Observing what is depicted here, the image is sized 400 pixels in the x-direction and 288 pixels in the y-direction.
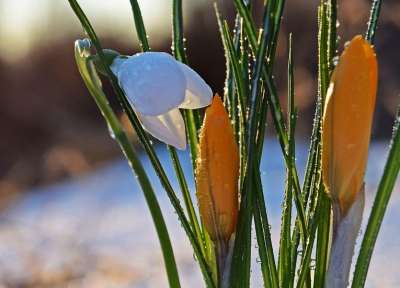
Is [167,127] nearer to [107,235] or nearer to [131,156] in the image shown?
[131,156]

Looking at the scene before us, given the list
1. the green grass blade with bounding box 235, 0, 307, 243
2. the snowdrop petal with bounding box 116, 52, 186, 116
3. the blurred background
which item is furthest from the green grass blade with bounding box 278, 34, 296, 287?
the blurred background

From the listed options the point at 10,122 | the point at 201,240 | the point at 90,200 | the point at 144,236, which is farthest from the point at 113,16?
the point at 201,240

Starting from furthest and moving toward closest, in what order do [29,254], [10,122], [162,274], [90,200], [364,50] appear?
[10,122], [90,200], [162,274], [29,254], [364,50]

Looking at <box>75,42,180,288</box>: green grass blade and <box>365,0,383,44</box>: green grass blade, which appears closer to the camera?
<box>75,42,180,288</box>: green grass blade

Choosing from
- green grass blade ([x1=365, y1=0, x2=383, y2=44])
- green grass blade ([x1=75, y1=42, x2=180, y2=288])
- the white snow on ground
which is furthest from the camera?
the white snow on ground

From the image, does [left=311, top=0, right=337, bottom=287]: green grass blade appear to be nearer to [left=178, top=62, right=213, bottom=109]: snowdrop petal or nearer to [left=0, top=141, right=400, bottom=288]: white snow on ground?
[left=178, top=62, right=213, bottom=109]: snowdrop petal

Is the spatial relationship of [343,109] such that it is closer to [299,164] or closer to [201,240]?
[201,240]
